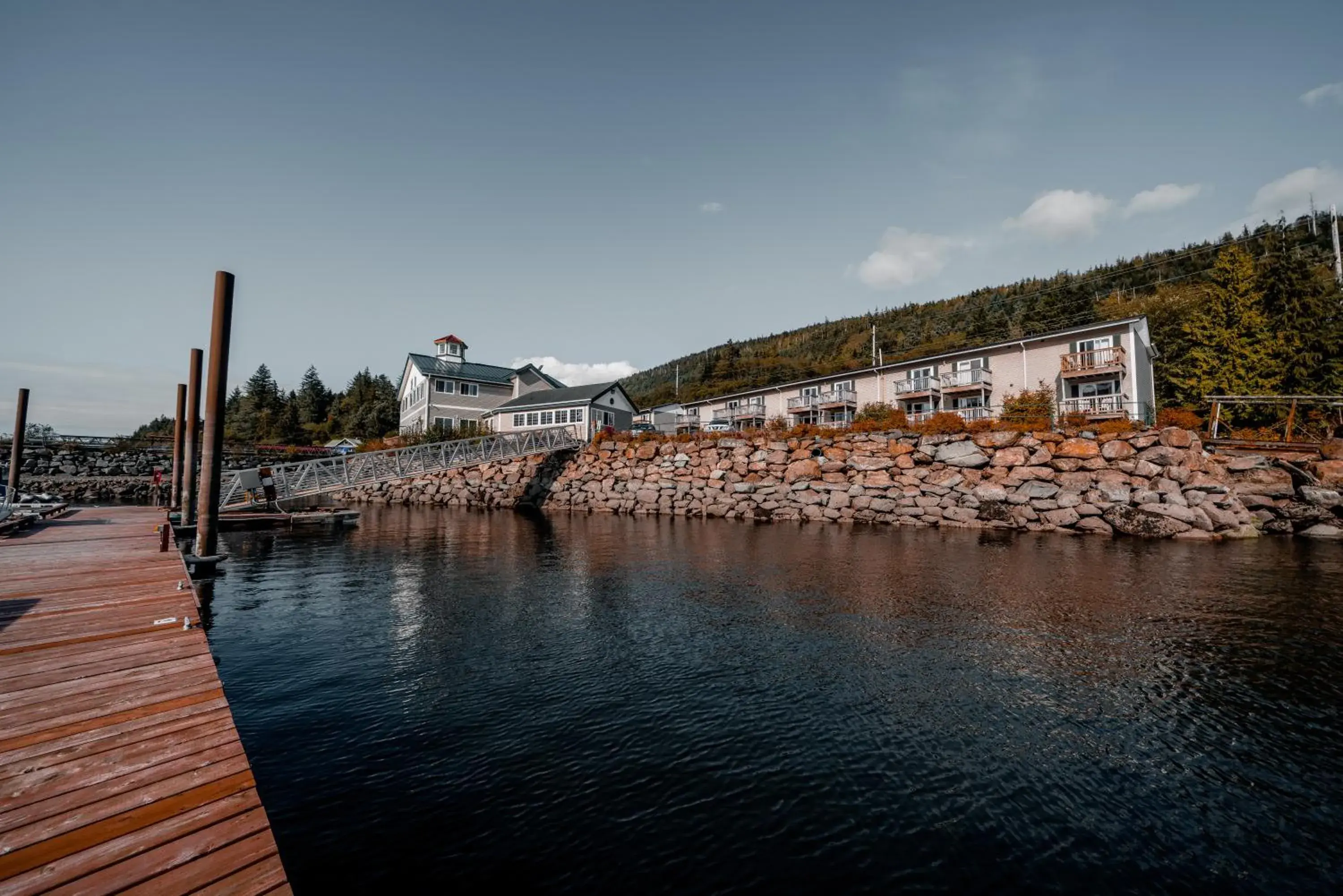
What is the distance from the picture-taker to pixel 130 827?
131 inches

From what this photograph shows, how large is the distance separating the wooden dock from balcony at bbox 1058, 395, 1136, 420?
3878 cm

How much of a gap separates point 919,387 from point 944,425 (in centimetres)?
1170

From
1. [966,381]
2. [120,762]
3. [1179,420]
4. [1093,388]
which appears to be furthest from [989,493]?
[120,762]

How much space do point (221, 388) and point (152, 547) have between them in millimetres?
4633

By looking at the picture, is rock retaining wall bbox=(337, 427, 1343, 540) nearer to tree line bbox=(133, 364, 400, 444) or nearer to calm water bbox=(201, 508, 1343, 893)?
calm water bbox=(201, 508, 1343, 893)

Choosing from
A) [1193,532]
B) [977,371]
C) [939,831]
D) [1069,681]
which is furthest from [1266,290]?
[939,831]

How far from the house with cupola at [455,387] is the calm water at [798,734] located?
4189 cm

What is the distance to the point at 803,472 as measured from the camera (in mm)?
32562

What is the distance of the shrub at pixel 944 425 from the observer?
1198 inches

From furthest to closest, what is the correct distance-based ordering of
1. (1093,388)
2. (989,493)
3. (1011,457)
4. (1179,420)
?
(1093,388) → (1011,457) → (989,493) → (1179,420)

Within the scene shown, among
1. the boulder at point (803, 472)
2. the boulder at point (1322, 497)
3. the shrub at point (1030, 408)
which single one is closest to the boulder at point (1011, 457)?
the shrub at point (1030, 408)

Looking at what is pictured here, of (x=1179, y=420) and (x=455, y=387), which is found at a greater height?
(x=455, y=387)

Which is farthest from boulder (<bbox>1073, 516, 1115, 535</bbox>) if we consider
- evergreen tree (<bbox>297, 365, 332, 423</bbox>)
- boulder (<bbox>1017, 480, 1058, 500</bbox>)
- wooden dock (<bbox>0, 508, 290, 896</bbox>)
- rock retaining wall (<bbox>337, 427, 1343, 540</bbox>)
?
evergreen tree (<bbox>297, 365, 332, 423</bbox>)

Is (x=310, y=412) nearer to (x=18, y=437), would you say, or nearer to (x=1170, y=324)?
(x=18, y=437)
